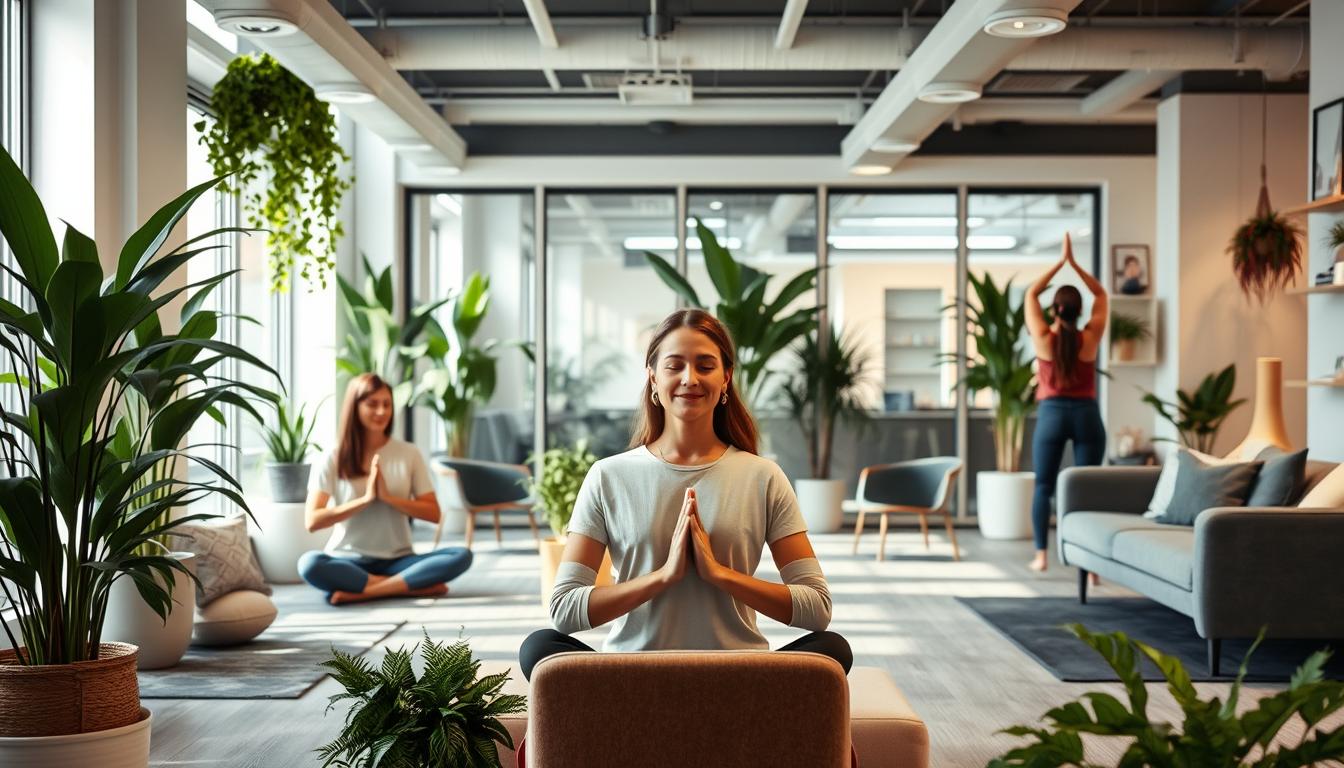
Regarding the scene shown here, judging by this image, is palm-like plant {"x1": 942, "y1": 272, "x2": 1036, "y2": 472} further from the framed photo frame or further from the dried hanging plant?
the framed photo frame

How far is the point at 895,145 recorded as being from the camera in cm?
801

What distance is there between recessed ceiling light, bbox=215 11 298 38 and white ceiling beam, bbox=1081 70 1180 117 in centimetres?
536

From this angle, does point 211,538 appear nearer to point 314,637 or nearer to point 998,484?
point 314,637

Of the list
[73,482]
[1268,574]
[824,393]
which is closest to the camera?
[73,482]

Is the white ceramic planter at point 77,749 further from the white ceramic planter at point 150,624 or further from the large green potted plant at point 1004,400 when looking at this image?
the large green potted plant at point 1004,400

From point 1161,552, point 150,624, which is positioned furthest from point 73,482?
point 1161,552

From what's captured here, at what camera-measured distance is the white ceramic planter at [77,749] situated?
2.62 m

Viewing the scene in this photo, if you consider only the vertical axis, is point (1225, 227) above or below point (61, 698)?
above

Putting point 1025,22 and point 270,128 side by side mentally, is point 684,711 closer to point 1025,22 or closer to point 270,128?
point 1025,22

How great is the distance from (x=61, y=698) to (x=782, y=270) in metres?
7.52

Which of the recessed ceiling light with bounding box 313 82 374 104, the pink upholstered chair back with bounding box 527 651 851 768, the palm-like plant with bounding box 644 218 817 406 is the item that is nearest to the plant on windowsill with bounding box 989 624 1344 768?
the pink upholstered chair back with bounding box 527 651 851 768

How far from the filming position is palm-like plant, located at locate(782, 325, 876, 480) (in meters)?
9.24

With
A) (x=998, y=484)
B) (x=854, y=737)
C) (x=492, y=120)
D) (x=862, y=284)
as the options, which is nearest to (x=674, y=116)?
(x=492, y=120)

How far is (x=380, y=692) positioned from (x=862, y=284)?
780 cm
